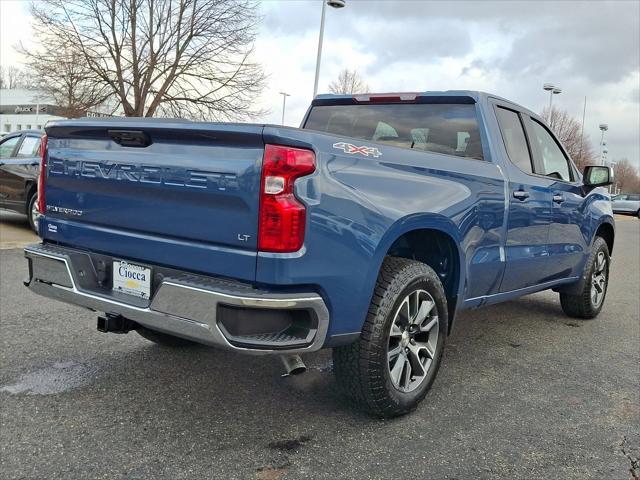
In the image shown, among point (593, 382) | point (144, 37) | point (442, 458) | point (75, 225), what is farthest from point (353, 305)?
point (144, 37)

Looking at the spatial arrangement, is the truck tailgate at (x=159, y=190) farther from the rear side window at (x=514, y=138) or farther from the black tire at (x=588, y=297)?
the black tire at (x=588, y=297)

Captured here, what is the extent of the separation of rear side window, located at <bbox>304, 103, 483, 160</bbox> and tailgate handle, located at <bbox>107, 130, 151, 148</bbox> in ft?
5.03

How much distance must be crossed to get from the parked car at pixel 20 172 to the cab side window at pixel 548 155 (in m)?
7.40

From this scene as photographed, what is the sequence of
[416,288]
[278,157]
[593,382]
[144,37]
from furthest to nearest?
[144,37], [593,382], [416,288], [278,157]

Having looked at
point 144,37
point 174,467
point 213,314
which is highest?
point 144,37

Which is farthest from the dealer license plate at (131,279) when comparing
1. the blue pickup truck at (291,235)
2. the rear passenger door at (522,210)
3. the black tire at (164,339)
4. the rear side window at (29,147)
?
the rear side window at (29,147)

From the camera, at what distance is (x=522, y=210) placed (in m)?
4.11

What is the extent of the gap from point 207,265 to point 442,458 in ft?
4.70

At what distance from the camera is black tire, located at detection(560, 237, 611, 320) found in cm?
545

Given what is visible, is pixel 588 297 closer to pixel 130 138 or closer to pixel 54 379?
pixel 130 138

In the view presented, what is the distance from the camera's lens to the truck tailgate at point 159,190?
254cm

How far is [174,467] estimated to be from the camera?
8.53 ft

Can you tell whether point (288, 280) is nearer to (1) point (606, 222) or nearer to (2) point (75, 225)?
(2) point (75, 225)

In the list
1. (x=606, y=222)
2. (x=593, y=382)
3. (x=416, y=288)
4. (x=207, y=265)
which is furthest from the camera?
(x=606, y=222)
